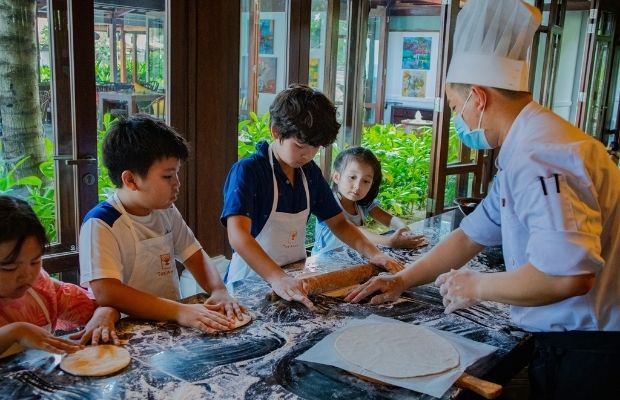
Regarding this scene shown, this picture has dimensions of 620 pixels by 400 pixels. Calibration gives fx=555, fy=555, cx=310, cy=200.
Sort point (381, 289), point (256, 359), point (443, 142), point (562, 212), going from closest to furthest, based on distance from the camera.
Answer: point (562, 212) → point (256, 359) → point (381, 289) → point (443, 142)

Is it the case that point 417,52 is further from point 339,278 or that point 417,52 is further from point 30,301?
point 30,301

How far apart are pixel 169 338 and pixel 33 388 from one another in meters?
0.31

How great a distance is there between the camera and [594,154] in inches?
45.6

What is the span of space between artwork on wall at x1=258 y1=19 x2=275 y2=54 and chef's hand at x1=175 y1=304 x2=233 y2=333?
2.12 metres

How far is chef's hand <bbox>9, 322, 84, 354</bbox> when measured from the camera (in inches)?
45.7

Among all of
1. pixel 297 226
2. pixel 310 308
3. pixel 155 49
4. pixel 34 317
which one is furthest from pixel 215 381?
pixel 155 49

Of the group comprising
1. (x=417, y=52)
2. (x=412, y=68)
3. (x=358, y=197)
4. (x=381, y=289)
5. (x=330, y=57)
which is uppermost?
(x=417, y=52)

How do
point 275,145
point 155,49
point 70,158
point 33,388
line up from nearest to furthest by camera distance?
point 33,388 < point 275,145 < point 70,158 < point 155,49

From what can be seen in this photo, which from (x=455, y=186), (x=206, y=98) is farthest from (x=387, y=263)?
(x=455, y=186)

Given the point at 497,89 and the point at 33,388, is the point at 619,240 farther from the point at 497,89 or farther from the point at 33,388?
the point at 33,388

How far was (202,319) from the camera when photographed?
134 cm

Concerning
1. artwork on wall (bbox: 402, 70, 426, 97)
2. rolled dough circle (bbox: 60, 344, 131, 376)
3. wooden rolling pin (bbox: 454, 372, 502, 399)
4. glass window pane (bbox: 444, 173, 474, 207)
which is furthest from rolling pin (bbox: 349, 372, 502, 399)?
artwork on wall (bbox: 402, 70, 426, 97)

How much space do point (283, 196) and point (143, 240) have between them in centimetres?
54

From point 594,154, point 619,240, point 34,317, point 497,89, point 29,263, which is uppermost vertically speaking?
point 497,89
